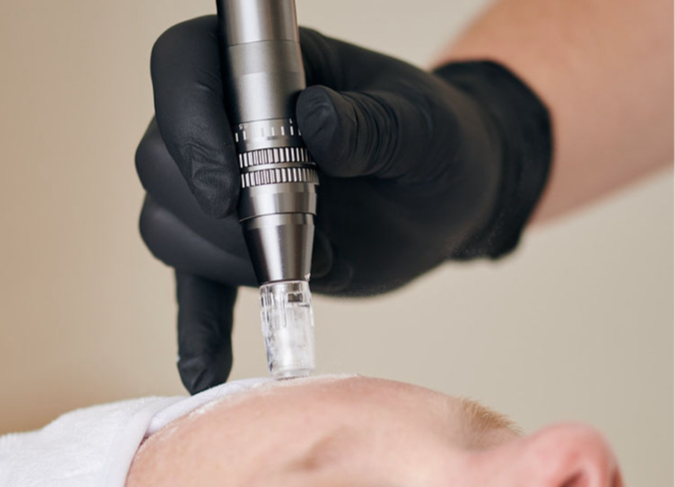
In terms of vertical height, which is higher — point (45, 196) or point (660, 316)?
point (45, 196)

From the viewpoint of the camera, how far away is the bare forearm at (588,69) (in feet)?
3.66

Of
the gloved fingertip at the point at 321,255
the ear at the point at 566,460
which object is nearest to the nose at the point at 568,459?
the ear at the point at 566,460

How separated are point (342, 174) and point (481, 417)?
24 centimetres

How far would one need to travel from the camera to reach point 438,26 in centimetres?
136

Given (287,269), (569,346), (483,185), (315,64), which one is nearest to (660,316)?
(569,346)

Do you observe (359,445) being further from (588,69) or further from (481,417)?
(588,69)

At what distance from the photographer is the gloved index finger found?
57cm

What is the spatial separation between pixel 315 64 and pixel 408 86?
0.12 metres

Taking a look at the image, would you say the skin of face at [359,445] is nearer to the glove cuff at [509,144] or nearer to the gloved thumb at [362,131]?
the gloved thumb at [362,131]

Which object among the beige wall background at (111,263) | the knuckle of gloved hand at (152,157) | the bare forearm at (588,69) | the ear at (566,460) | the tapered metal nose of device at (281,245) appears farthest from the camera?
the bare forearm at (588,69)

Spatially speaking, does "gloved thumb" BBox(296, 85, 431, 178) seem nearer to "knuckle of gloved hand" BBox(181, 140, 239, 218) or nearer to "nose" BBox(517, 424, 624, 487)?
"knuckle of gloved hand" BBox(181, 140, 239, 218)

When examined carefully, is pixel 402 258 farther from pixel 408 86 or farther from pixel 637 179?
pixel 637 179

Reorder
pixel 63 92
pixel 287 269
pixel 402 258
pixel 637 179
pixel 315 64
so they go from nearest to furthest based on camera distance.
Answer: pixel 287 269, pixel 315 64, pixel 402 258, pixel 63 92, pixel 637 179

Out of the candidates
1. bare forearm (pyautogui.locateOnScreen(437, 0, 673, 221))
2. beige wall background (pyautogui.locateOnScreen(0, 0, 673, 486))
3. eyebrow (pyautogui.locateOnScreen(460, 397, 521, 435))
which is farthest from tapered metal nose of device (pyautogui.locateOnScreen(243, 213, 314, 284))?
bare forearm (pyautogui.locateOnScreen(437, 0, 673, 221))
